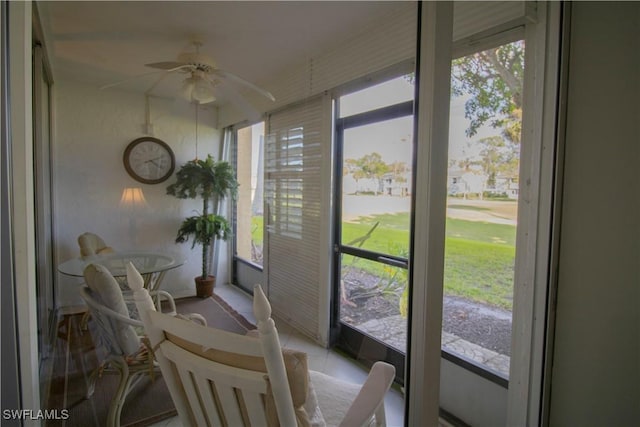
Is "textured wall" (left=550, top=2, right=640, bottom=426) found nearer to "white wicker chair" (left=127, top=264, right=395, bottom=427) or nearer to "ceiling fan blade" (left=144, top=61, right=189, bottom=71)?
"white wicker chair" (left=127, top=264, right=395, bottom=427)

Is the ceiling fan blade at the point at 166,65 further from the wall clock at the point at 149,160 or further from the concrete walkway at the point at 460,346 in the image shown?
the concrete walkway at the point at 460,346

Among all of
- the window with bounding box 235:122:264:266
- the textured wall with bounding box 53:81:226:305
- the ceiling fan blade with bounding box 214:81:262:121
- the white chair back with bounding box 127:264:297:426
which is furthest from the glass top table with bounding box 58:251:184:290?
the ceiling fan blade with bounding box 214:81:262:121

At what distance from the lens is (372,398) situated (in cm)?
107

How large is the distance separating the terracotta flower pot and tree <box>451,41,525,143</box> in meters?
1.45

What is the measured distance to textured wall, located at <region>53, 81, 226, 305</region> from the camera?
4.32 feet

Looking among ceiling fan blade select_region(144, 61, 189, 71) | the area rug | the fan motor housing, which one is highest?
the fan motor housing

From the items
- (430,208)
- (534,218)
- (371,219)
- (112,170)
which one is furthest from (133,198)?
(534,218)

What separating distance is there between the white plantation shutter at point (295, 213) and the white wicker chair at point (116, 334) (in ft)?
2.12

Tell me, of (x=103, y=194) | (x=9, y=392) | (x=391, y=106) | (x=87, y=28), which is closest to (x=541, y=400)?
(x=391, y=106)

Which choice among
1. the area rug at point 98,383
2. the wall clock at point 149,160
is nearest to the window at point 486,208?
the area rug at point 98,383

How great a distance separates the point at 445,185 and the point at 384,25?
1.25 m

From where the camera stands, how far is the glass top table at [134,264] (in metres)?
1.38

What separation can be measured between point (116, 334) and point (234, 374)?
0.97m

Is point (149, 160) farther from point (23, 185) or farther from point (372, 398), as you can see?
point (372, 398)
